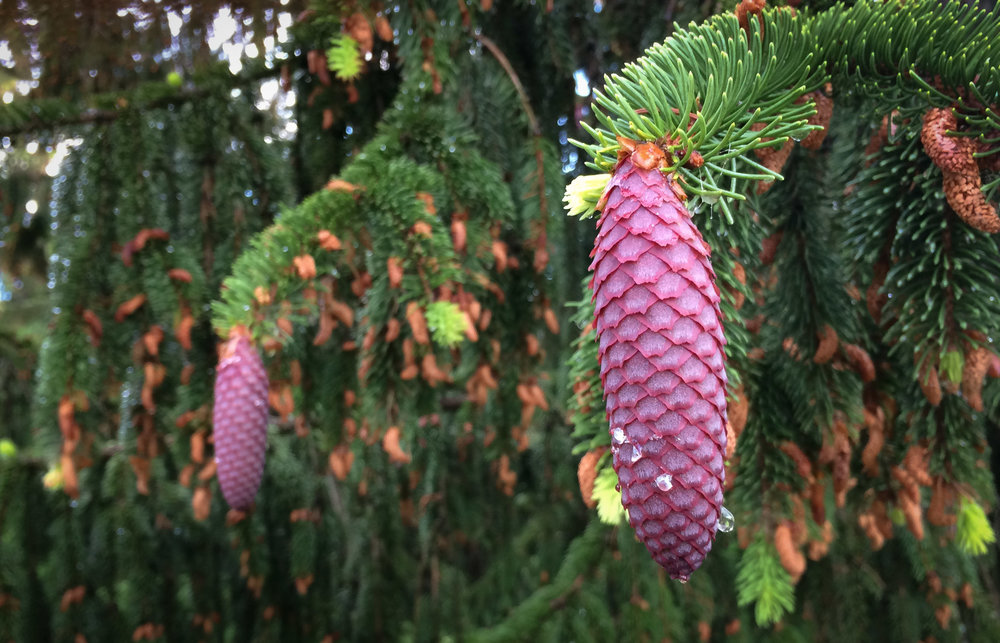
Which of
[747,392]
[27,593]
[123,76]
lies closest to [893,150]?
[747,392]

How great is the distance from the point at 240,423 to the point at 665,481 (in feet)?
2.01

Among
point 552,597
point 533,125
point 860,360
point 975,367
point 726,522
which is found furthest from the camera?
point 552,597

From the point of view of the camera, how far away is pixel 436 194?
1188 mm

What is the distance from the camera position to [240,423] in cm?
89

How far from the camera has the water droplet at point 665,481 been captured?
A: 0.49 metres

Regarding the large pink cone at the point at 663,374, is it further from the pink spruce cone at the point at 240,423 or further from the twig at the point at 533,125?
the twig at the point at 533,125

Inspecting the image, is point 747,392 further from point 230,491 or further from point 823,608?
point 823,608

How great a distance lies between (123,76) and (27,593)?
1.90 m

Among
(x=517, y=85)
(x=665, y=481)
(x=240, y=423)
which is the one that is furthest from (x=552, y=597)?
(x=665, y=481)

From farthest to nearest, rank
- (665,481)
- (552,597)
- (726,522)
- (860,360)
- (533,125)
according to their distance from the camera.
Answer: (552,597) < (533,125) < (860,360) < (726,522) < (665,481)

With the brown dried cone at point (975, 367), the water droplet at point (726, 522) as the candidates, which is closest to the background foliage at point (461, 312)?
the brown dried cone at point (975, 367)

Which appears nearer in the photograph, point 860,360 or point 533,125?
point 860,360

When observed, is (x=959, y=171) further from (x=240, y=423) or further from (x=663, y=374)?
(x=240, y=423)

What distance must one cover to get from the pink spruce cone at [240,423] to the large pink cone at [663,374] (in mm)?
557
